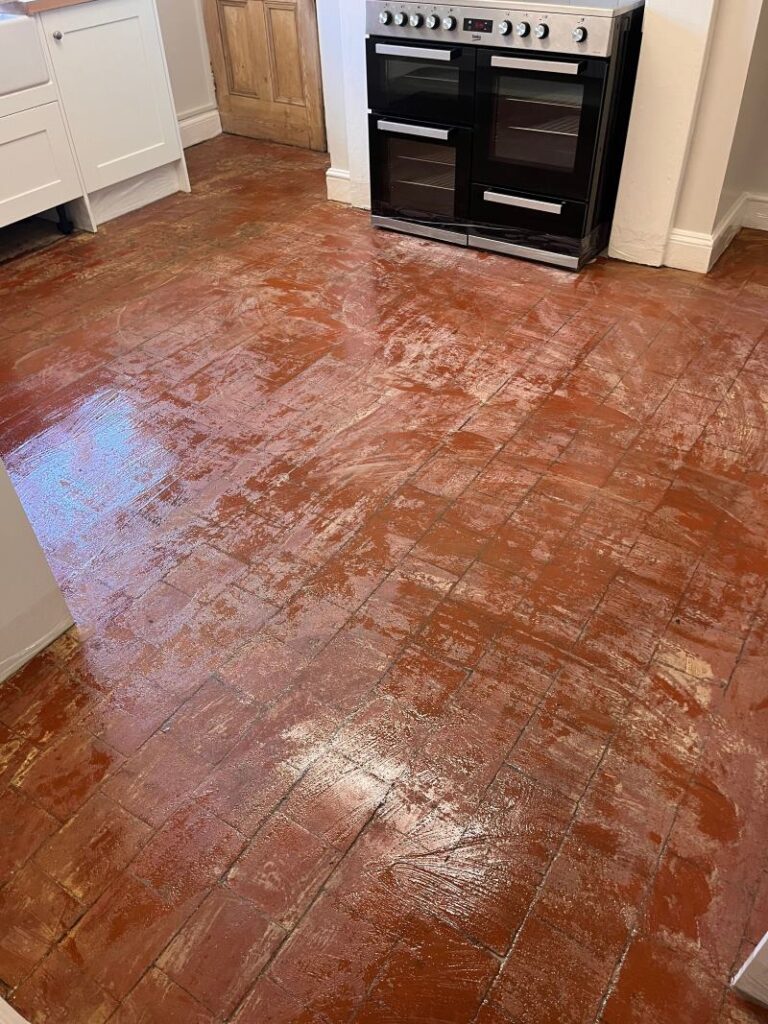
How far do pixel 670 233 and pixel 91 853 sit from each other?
307 centimetres

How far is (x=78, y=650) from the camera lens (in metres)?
1.91

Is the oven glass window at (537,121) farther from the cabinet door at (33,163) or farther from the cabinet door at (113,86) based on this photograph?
the cabinet door at (33,163)

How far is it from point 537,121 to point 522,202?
0.31 meters

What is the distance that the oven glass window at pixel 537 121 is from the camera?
3031 mm

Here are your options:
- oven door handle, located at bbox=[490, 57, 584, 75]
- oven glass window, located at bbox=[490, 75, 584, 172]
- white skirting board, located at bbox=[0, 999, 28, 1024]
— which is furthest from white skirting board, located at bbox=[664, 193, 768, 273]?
white skirting board, located at bbox=[0, 999, 28, 1024]

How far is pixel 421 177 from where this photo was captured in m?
3.57

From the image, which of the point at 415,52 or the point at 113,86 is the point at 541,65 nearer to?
the point at 415,52

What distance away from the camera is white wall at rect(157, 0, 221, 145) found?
4.61 meters

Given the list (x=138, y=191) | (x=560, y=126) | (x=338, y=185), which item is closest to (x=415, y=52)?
(x=560, y=126)

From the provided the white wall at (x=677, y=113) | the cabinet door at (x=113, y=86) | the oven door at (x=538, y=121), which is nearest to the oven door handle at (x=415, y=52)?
the oven door at (x=538, y=121)

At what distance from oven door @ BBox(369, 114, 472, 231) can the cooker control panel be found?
341mm

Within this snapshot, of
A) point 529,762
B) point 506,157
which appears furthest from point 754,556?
point 506,157

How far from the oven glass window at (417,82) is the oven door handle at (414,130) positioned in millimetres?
62

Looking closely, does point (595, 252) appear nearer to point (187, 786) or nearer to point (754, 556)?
point (754, 556)
